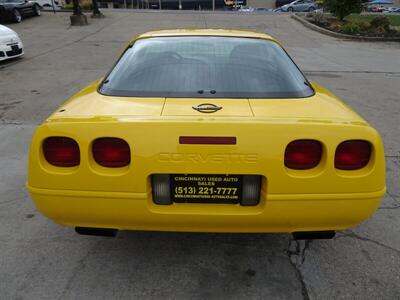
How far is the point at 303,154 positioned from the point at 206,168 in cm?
55

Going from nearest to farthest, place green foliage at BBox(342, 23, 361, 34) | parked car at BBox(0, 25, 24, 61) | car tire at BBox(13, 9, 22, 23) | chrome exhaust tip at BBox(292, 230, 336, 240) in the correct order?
chrome exhaust tip at BBox(292, 230, 336, 240)
parked car at BBox(0, 25, 24, 61)
green foliage at BBox(342, 23, 361, 34)
car tire at BBox(13, 9, 22, 23)

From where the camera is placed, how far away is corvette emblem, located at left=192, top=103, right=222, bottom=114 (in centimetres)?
228

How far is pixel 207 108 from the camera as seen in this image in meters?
2.32

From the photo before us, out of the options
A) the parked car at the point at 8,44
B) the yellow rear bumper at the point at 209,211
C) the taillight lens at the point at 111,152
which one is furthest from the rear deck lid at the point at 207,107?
the parked car at the point at 8,44

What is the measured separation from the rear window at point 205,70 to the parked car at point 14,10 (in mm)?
19193

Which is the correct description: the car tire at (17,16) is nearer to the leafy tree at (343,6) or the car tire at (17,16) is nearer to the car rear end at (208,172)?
the leafy tree at (343,6)

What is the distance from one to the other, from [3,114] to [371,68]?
988 cm

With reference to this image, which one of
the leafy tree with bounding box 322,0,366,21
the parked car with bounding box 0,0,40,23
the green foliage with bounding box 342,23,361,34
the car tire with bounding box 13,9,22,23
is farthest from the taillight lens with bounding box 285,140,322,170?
the car tire with bounding box 13,9,22,23

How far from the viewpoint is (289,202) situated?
218cm

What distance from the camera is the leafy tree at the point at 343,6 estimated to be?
20.0m

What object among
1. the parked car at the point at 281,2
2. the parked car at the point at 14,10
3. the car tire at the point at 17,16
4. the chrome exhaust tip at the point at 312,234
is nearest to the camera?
the chrome exhaust tip at the point at 312,234

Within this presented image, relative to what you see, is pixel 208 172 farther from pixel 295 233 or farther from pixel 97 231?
pixel 97 231

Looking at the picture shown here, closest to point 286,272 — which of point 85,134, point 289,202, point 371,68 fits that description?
point 289,202

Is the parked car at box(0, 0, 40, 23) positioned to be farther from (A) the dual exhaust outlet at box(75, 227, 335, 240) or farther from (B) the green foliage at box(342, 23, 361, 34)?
(A) the dual exhaust outlet at box(75, 227, 335, 240)
